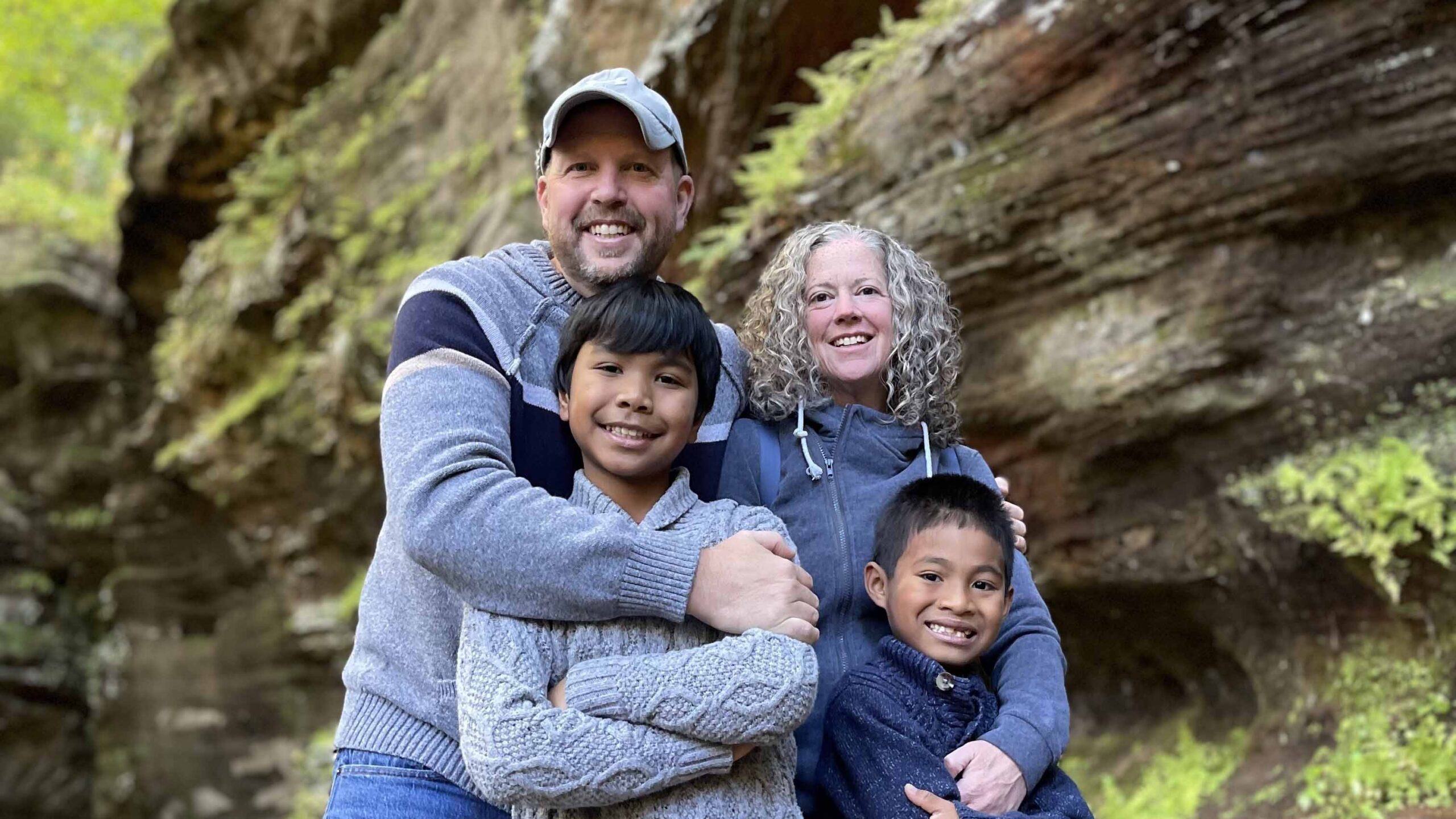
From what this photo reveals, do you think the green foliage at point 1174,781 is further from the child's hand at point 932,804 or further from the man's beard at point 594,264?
the man's beard at point 594,264

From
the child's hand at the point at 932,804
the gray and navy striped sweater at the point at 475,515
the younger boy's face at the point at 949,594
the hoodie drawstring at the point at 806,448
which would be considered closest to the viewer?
the gray and navy striped sweater at the point at 475,515

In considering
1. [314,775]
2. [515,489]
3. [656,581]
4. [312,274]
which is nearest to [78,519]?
[312,274]

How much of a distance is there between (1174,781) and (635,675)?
4942mm

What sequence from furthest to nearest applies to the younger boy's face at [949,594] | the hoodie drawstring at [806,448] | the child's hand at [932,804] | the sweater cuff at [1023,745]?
the hoodie drawstring at [806,448] < the younger boy's face at [949,594] < the sweater cuff at [1023,745] < the child's hand at [932,804]

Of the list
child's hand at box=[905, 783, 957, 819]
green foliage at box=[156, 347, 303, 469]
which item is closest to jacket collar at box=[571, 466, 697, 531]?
child's hand at box=[905, 783, 957, 819]

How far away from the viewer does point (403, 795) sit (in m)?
2.86

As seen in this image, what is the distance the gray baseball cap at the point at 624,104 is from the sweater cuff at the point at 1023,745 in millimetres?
1719

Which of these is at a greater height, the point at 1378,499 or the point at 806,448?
the point at 806,448

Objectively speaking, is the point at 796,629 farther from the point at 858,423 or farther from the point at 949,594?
the point at 858,423

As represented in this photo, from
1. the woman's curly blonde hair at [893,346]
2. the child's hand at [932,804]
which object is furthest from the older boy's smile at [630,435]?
the child's hand at [932,804]

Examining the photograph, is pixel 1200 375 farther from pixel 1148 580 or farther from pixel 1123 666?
pixel 1123 666

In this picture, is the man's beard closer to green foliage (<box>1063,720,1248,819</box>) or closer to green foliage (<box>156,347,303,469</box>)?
green foliage (<box>1063,720,1248,819</box>)

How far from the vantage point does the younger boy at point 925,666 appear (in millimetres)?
2812

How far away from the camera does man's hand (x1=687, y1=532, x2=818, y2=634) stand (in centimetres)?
254
